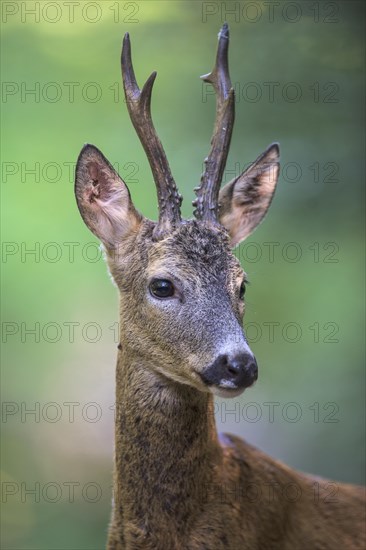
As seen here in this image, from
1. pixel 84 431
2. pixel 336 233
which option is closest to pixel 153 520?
Answer: pixel 84 431

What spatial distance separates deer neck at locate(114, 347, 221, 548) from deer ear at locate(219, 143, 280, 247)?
991 mm

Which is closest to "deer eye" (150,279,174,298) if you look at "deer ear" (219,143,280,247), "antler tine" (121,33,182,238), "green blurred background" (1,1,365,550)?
"antler tine" (121,33,182,238)

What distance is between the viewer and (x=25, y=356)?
977 cm

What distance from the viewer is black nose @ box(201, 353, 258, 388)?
406 cm

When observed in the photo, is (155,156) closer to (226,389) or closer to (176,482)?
(226,389)

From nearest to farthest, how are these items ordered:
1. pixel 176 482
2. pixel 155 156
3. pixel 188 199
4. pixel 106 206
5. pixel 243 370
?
pixel 243 370 → pixel 176 482 → pixel 155 156 → pixel 106 206 → pixel 188 199

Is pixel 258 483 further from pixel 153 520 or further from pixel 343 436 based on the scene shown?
pixel 343 436

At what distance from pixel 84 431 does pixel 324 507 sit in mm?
4586

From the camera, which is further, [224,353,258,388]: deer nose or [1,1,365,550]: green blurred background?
[1,1,365,550]: green blurred background

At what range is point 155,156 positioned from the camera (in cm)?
471

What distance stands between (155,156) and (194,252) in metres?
0.52

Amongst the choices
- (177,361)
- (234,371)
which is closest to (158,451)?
(177,361)

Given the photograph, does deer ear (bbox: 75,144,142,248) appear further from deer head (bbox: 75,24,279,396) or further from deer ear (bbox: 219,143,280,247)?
deer ear (bbox: 219,143,280,247)

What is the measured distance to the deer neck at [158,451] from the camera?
4.50 meters
